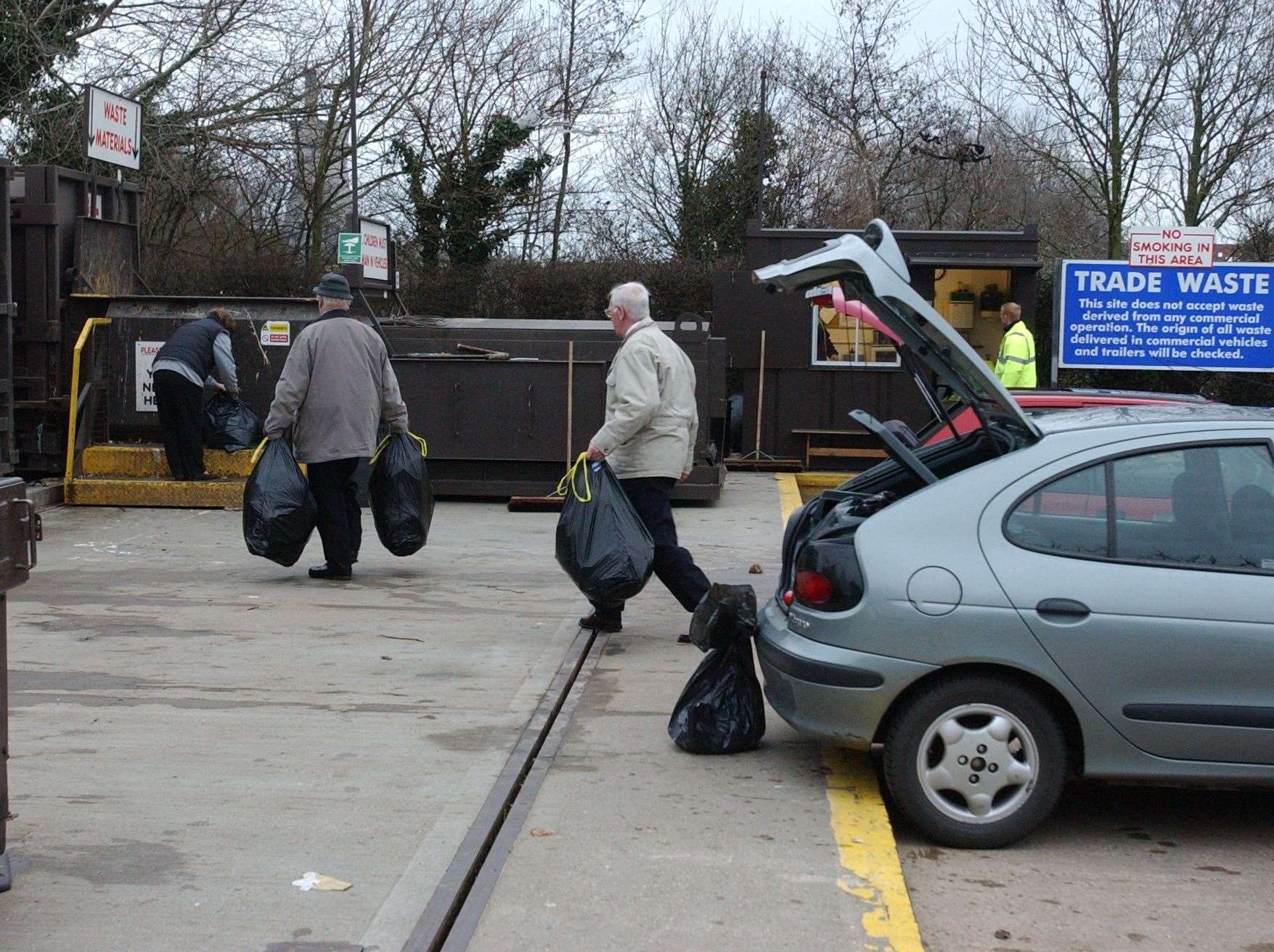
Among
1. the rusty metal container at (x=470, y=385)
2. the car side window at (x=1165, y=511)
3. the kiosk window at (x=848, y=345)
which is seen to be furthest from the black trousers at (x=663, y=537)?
the kiosk window at (x=848, y=345)

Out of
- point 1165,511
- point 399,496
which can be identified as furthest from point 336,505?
point 1165,511

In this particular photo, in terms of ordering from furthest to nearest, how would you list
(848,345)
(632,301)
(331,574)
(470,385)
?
(848,345), (470,385), (331,574), (632,301)

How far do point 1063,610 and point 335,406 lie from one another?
5230 millimetres

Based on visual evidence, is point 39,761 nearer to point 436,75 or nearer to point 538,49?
point 436,75

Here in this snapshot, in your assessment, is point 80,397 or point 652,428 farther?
point 80,397

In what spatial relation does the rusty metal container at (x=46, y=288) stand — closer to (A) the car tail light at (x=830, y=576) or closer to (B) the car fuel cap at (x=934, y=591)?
(A) the car tail light at (x=830, y=576)

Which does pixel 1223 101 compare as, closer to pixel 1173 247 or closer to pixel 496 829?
pixel 1173 247

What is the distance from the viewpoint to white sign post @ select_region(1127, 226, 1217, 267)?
53.7ft

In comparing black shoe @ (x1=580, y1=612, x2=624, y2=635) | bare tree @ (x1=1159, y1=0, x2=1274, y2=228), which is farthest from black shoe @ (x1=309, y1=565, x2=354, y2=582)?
bare tree @ (x1=1159, y1=0, x2=1274, y2=228)

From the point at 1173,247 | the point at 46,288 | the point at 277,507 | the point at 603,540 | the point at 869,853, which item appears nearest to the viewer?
the point at 869,853

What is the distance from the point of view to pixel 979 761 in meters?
4.45

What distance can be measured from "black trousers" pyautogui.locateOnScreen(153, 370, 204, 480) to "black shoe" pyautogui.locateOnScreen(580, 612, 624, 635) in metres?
5.35

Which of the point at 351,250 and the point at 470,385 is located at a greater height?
the point at 351,250

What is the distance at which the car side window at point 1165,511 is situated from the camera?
14.7 feet
